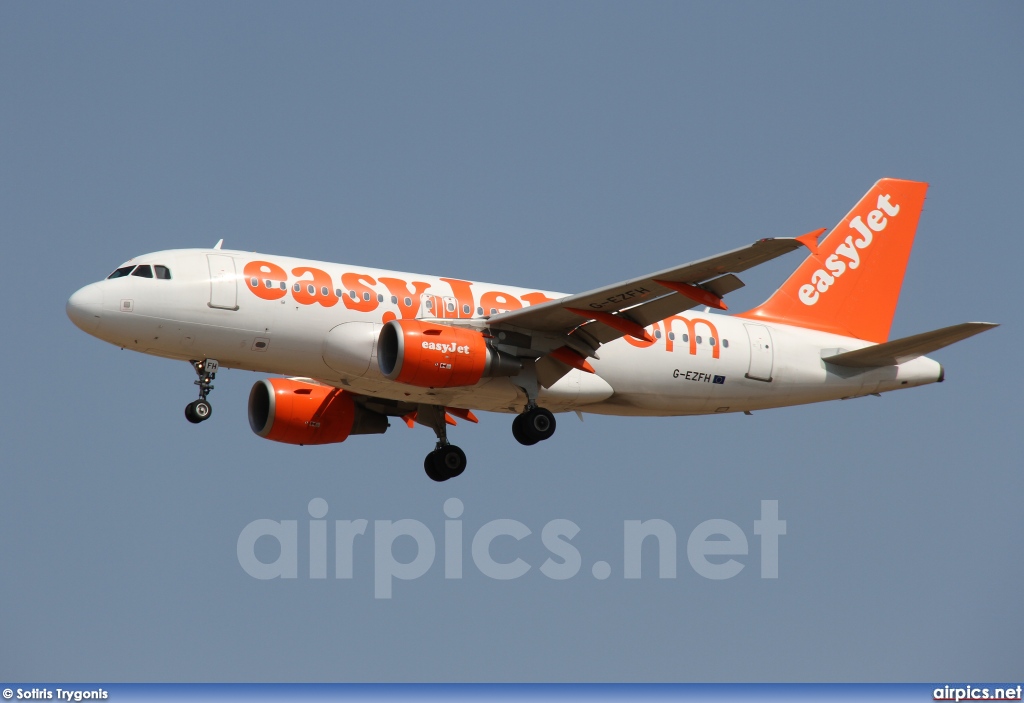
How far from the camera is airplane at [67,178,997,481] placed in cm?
3225

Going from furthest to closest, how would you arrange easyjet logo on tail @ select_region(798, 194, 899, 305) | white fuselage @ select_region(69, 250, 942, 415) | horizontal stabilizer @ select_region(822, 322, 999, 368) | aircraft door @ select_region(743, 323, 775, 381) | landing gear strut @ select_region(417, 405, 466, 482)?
easyjet logo on tail @ select_region(798, 194, 899, 305) → landing gear strut @ select_region(417, 405, 466, 482) → aircraft door @ select_region(743, 323, 775, 381) → horizontal stabilizer @ select_region(822, 322, 999, 368) → white fuselage @ select_region(69, 250, 942, 415)

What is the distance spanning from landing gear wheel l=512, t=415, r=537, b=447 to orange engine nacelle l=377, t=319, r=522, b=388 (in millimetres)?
1939

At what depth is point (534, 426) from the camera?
1359 inches

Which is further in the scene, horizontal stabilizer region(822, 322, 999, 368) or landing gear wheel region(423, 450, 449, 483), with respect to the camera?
landing gear wheel region(423, 450, 449, 483)

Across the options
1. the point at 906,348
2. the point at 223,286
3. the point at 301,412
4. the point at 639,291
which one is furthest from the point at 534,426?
the point at 906,348

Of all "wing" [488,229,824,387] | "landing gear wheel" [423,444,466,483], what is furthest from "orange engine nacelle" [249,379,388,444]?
"wing" [488,229,824,387]

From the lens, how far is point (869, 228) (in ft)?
137

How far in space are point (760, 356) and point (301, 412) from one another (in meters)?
11.7

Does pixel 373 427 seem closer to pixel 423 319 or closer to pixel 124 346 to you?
pixel 423 319

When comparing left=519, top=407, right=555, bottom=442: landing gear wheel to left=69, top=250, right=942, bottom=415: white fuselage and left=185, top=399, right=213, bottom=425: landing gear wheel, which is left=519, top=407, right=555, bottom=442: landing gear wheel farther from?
left=185, top=399, right=213, bottom=425: landing gear wheel

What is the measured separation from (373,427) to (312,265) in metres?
6.21

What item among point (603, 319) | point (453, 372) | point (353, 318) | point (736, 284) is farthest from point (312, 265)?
point (736, 284)

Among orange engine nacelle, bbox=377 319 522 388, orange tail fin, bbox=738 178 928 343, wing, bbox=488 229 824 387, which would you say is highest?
orange tail fin, bbox=738 178 928 343

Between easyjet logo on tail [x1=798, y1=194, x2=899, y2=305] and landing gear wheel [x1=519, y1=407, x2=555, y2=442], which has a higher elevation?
easyjet logo on tail [x1=798, y1=194, x2=899, y2=305]
